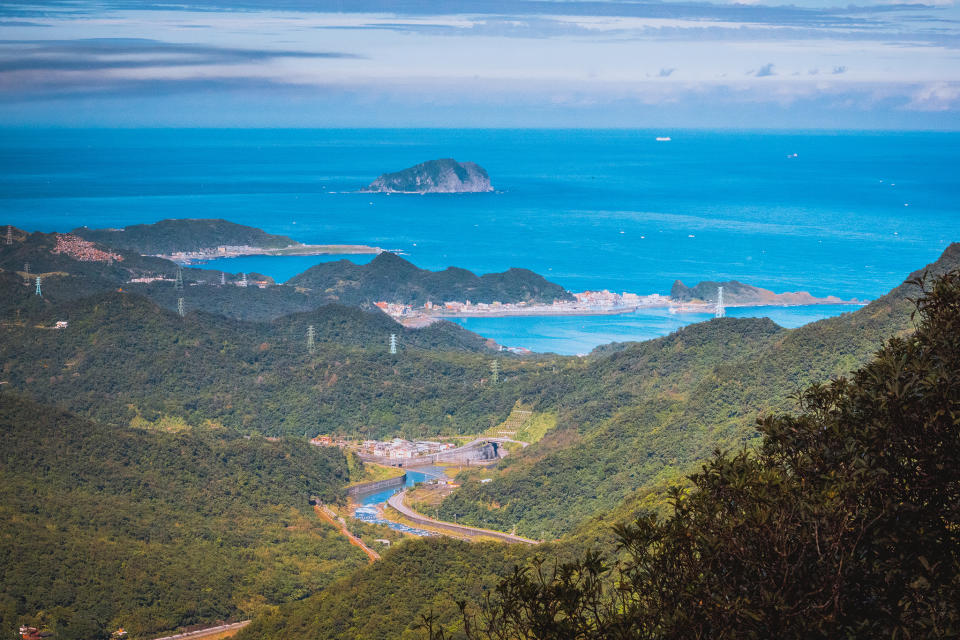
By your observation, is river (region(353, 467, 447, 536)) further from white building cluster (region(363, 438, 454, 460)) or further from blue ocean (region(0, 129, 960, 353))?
blue ocean (region(0, 129, 960, 353))

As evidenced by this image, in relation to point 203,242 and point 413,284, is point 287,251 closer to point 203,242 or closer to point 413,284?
point 203,242

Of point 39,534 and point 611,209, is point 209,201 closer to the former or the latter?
point 611,209

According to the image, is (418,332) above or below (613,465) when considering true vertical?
above

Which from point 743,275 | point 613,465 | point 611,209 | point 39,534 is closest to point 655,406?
point 613,465

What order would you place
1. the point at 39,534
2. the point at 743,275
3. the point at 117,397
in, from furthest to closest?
1. the point at 743,275
2. the point at 117,397
3. the point at 39,534

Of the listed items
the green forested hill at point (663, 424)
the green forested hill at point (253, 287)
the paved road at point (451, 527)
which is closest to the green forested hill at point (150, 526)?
the paved road at point (451, 527)

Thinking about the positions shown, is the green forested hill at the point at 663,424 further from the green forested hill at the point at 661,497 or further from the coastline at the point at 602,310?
the coastline at the point at 602,310
